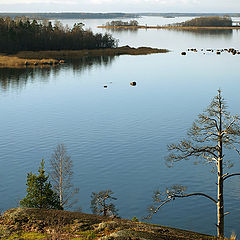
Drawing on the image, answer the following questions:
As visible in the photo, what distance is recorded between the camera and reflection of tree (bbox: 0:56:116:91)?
103125 mm

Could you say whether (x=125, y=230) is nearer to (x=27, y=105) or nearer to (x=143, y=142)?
(x=143, y=142)

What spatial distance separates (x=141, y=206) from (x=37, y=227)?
1509 centimetres

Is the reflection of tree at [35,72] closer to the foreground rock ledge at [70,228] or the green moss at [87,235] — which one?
the foreground rock ledge at [70,228]

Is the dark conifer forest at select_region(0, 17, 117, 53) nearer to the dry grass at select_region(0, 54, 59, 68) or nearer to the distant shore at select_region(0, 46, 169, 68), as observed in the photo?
the distant shore at select_region(0, 46, 169, 68)

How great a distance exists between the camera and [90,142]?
2124 inches

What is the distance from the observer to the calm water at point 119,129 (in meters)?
38.7

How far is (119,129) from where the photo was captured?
60.2m

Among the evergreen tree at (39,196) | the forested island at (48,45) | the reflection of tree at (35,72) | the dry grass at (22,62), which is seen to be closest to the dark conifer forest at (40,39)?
the forested island at (48,45)

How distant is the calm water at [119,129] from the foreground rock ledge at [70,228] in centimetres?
1049

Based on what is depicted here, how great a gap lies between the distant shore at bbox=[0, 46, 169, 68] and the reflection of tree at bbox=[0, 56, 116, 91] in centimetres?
667

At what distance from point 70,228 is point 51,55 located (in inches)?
5397

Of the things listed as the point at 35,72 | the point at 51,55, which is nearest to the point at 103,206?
the point at 35,72

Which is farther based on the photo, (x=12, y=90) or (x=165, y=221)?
(x=12, y=90)

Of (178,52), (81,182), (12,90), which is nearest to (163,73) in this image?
(12,90)
